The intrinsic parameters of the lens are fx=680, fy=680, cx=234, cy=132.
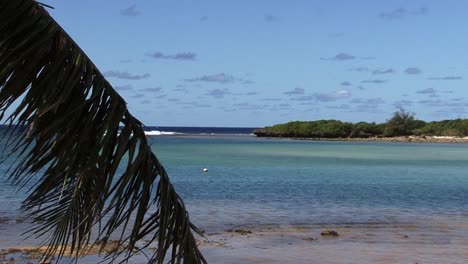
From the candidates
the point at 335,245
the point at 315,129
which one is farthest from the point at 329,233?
the point at 315,129

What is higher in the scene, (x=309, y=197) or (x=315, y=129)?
(x=315, y=129)

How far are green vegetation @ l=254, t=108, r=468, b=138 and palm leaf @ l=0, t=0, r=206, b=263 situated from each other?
152 meters

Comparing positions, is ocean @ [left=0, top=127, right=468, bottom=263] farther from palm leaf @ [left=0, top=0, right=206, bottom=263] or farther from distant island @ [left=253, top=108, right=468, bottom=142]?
distant island @ [left=253, top=108, right=468, bottom=142]

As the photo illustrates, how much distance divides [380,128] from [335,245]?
482ft

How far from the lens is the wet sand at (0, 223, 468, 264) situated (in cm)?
1593

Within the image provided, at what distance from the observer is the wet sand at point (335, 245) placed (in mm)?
15930

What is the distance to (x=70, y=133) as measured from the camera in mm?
3479

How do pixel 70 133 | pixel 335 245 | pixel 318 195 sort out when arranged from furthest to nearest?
pixel 318 195 → pixel 335 245 → pixel 70 133

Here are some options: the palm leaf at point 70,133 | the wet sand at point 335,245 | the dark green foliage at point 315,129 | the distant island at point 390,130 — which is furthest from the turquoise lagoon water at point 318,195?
the dark green foliage at point 315,129

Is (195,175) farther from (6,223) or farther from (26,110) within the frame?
(26,110)

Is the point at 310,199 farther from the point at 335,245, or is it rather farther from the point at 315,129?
the point at 315,129

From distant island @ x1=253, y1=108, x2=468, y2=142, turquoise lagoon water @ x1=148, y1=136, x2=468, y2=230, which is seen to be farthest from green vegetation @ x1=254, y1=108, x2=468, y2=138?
turquoise lagoon water @ x1=148, y1=136, x2=468, y2=230

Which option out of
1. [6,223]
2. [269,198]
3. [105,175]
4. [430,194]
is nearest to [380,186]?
[430,194]

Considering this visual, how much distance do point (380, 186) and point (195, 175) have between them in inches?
504
